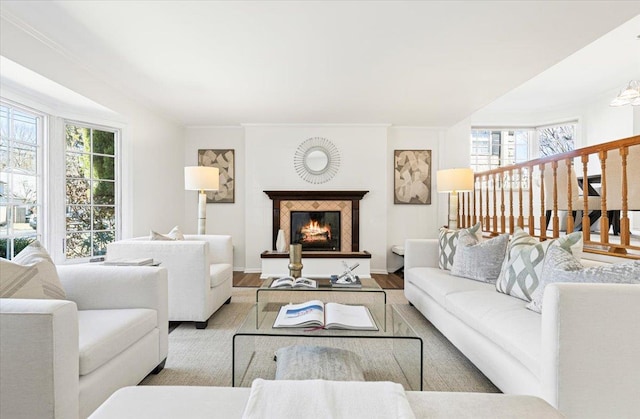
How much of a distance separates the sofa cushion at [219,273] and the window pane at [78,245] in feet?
4.95

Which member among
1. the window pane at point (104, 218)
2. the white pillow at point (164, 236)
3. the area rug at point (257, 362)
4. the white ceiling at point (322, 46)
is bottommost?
the area rug at point (257, 362)

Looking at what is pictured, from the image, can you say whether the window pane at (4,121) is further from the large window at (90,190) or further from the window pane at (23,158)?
the large window at (90,190)

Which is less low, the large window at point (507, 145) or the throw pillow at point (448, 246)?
the large window at point (507, 145)

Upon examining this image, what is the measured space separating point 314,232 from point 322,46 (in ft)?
10.6

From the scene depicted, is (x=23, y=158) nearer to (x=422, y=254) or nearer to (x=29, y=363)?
(x=29, y=363)

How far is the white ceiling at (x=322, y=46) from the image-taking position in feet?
7.75

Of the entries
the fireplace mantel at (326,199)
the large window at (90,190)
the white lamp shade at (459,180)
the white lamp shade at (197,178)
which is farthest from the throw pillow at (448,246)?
the large window at (90,190)

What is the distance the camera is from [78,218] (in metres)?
3.88

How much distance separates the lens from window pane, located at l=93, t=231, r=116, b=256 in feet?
13.3

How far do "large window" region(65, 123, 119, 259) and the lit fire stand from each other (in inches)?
103

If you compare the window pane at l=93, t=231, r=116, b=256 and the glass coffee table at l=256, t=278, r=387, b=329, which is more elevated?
the window pane at l=93, t=231, r=116, b=256

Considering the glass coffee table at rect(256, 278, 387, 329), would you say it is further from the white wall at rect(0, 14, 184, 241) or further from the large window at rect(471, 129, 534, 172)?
the large window at rect(471, 129, 534, 172)

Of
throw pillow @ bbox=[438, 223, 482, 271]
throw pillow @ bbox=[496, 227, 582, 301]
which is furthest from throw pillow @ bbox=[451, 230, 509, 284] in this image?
throw pillow @ bbox=[496, 227, 582, 301]

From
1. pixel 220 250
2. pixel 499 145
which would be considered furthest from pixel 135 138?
pixel 499 145
